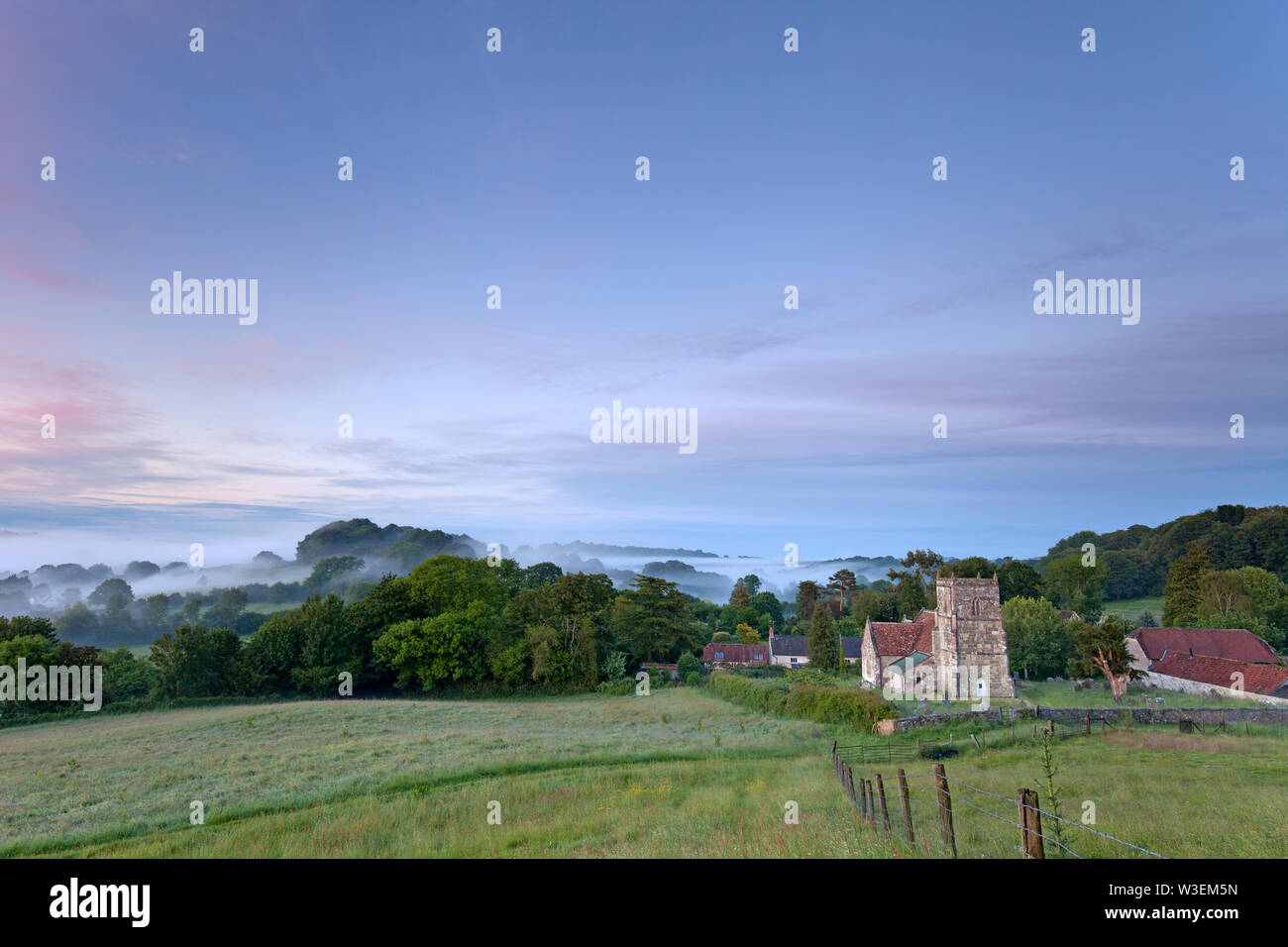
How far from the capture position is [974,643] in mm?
42812

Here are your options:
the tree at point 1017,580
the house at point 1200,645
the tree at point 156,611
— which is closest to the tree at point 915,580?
the tree at point 1017,580

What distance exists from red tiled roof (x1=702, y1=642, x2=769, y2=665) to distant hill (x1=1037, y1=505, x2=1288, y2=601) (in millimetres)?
45743

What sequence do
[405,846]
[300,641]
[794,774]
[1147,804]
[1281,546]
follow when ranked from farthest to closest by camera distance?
[1281,546] → [300,641] → [794,774] → [1147,804] → [405,846]

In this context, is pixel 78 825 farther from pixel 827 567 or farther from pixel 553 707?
pixel 827 567

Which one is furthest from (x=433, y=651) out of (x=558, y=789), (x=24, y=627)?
(x=558, y=789)

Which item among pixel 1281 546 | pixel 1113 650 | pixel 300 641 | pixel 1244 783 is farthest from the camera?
pixel 1281 546

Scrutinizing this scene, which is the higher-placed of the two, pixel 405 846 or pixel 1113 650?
pixel 405 846

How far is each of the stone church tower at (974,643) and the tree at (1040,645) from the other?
9407 millimetres

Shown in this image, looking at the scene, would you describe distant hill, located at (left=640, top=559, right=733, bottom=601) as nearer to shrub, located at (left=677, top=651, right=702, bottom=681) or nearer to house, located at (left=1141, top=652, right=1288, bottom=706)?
shrub, located at (left=677, top=651, right=702, bottom=681)

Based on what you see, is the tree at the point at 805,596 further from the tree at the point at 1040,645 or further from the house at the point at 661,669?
the house at the point at 661,669
